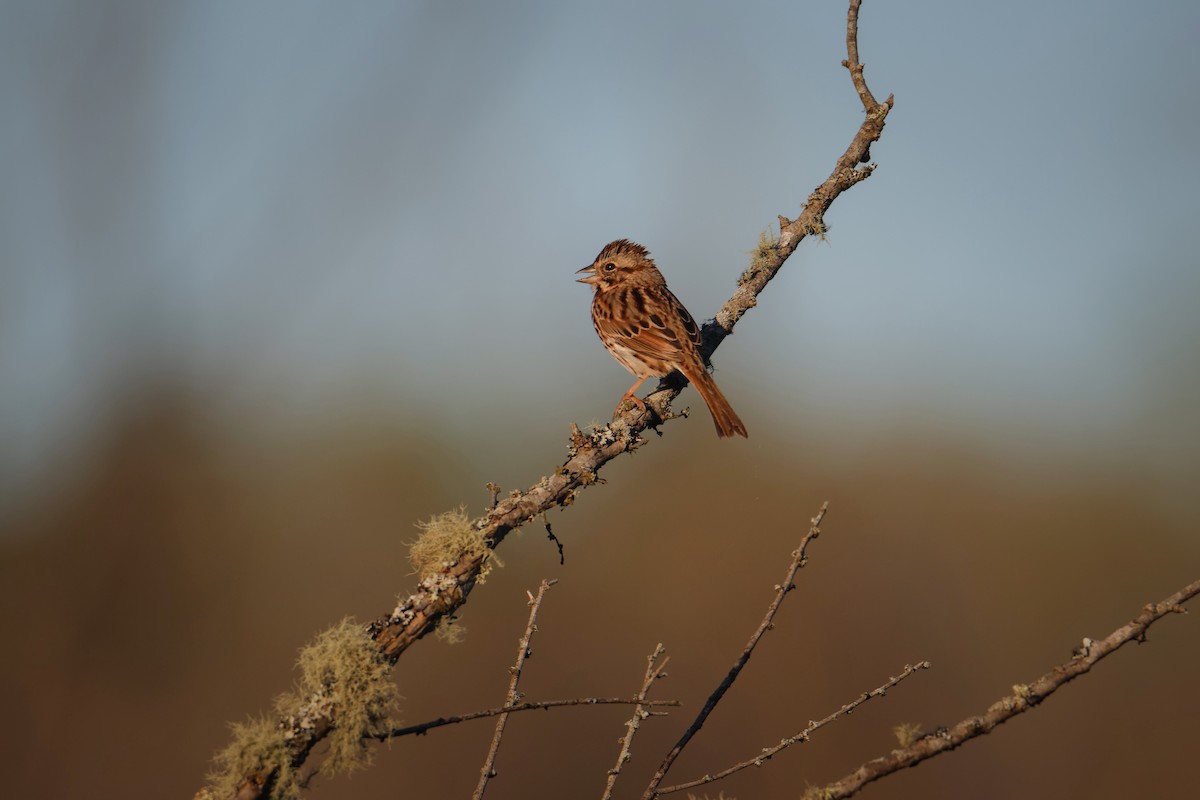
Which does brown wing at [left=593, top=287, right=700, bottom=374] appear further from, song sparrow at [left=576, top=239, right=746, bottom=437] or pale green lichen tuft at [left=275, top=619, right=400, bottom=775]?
pale green lichen tuft at [left=275, top=619, right=400, bottom=775]

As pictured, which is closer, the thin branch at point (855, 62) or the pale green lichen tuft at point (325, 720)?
the pale green lichen tuft at point (325, 720)

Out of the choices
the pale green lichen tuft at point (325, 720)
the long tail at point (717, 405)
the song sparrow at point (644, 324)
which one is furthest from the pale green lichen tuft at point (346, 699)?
the long tail at point (717, 405)

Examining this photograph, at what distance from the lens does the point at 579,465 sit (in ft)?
10.4

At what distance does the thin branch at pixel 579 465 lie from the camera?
2565 mm

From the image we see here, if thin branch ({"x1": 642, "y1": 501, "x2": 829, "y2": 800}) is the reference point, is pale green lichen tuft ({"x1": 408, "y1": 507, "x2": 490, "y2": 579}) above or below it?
above

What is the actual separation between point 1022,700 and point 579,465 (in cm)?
155

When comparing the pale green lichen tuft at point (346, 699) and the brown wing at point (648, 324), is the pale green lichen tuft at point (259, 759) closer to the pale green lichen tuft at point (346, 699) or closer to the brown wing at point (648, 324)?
the pale green lichen tuft at point (346, 699)

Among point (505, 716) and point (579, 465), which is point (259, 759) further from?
point (579, 465)

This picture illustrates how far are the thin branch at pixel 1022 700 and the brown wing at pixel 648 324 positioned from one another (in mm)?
2841

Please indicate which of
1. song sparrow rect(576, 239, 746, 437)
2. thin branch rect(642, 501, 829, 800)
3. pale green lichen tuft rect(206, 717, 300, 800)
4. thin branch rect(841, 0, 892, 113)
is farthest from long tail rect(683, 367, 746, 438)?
pale green lichen tuft rect(206, 717, 300, 800)

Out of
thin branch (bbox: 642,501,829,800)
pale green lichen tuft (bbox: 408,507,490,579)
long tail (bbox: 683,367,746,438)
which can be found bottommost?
thin branch (bbox: 642,501,829,800)

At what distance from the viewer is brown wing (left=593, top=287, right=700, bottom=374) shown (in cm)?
528

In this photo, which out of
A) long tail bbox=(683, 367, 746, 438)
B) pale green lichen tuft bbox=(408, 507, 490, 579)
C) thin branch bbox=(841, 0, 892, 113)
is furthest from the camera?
long tail bbox=(683, 367, 746, 438)

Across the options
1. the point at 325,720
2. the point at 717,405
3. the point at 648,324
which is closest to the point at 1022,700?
the point at 325,720
